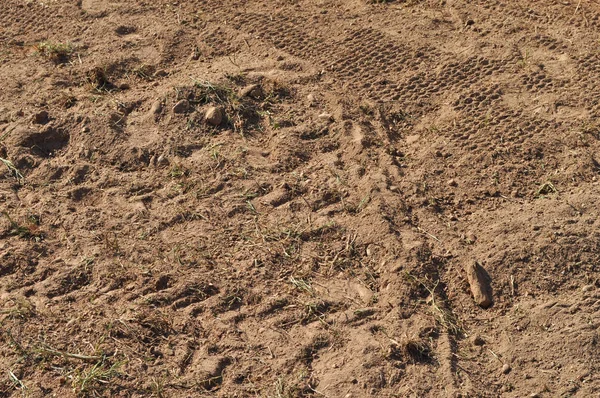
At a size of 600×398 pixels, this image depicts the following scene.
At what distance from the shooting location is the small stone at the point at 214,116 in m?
4.80

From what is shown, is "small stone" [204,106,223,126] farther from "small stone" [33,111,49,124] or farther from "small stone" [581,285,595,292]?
"small stone" [581,285,595,292]

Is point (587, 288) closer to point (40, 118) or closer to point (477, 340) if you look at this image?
point (477, 340)

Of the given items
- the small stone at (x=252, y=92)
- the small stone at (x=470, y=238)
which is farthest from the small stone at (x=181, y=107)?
the small stone at (x=470, y=238)

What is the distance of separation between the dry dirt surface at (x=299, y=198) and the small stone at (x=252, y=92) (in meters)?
0.01

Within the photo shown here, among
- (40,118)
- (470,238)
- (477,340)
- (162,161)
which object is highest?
(40,118)

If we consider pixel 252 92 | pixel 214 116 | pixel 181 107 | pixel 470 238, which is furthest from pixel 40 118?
pixel 470 238

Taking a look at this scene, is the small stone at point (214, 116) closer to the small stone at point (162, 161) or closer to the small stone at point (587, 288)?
the small stone at point (162, 161)

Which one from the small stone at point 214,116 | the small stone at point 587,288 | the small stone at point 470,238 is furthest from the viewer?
the small stone at point 214,116

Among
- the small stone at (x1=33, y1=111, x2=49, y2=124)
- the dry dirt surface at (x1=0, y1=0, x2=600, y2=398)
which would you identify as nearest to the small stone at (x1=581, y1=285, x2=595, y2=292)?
the dry dirt surface at (x1=0, y1=0, x2=600, y2=398)

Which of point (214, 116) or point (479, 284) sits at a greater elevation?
point (214, 116)

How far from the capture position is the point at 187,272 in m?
4.06

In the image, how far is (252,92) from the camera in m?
4.99

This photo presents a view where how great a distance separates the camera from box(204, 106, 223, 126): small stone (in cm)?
480

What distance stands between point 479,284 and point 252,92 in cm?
183
